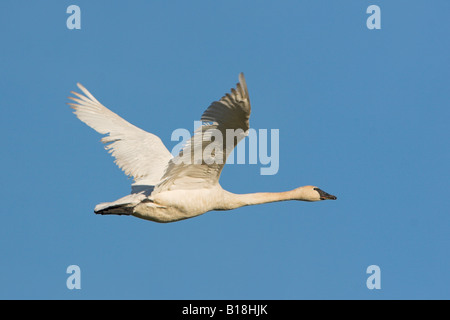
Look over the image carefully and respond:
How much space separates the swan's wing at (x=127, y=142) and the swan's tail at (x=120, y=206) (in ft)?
4.52

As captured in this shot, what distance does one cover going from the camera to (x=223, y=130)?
11.5 m

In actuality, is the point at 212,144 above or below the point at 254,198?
above

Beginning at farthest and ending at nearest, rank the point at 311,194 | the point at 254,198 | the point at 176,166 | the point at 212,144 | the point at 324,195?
the point at 324,195
the point at 311,194
the point at 254,198
the point at 176,166
the point at 212,144

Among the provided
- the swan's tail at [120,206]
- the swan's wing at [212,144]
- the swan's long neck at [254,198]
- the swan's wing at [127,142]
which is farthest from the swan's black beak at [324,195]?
the swan's tail at [120,206]

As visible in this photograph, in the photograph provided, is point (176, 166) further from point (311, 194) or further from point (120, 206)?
point (311, 194)

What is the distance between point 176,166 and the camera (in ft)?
42.7

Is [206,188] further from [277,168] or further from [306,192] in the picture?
[306,192]

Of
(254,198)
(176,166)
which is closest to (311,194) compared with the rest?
(254,198)

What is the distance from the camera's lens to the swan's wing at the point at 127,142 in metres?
15.1

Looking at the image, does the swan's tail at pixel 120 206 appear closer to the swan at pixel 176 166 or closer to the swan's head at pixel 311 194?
the swan at pixel 176 166

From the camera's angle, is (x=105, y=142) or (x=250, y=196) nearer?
(x=250, y=196)

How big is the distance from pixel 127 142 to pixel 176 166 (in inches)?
113

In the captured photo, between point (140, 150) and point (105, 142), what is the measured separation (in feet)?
2.70

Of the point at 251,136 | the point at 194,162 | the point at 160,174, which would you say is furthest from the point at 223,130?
the point at 160,174
